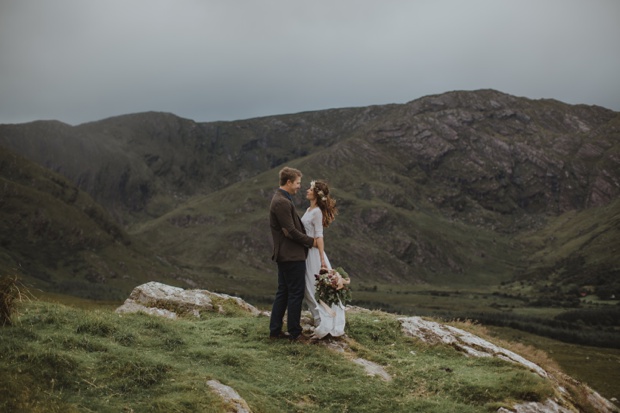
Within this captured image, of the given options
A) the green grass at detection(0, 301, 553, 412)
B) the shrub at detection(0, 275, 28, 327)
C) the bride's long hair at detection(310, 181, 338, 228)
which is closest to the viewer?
the green grass at detection(0, 301, 553, 412)

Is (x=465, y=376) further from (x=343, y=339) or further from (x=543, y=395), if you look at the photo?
(x=343, y=339)

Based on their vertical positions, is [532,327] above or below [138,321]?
below

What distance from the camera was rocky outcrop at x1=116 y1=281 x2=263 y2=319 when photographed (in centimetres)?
2056

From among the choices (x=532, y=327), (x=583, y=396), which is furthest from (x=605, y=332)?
(x=583, y=396)

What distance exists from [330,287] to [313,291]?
0.57 metres

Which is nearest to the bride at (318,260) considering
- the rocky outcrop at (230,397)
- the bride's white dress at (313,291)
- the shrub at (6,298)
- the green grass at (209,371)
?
the bride's white dress at (313,291)

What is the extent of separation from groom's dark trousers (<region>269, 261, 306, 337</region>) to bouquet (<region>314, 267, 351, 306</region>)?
22.6 inches

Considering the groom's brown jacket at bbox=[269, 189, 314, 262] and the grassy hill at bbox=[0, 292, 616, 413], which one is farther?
the groom's brown jacket at bbox=[269, 189, 314, 262]

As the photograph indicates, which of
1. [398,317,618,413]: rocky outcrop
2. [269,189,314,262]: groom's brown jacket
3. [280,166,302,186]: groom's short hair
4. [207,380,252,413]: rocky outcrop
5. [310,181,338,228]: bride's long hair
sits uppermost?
[280,166,302,186]: groom's short hair

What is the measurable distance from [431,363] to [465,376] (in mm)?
1463

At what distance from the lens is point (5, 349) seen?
10.0m

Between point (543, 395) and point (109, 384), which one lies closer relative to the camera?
point (109, 384)

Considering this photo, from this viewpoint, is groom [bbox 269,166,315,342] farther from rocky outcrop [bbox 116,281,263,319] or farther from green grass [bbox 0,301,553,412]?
rocky outcrop [bbox 116,281,263,319]

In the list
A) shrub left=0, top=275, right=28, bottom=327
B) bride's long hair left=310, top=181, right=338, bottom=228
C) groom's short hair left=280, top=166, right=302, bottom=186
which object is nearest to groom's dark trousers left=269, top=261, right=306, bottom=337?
bride's long hair left=310, top=181, right=338, bottom=228
